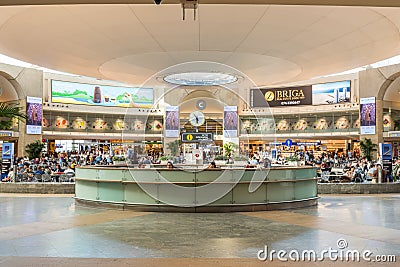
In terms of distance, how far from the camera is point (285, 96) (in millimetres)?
45406

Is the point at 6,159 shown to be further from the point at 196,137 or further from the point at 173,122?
the point at 173,122

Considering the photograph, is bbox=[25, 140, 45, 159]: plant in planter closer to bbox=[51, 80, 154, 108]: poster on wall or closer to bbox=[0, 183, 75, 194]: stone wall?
bbox=[51, 80, 154, 108]: poster on wall

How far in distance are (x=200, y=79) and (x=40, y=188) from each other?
7888mm

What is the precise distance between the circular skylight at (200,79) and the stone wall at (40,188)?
5769 millimetres

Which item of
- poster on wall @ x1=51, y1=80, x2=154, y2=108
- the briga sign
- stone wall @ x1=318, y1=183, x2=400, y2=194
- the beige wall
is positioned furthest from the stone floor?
the briga sign

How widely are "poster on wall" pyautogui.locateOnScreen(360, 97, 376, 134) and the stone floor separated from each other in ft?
84.8

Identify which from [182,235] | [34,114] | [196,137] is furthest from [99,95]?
[182,235]

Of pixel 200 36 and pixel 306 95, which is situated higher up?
pixel 306 95

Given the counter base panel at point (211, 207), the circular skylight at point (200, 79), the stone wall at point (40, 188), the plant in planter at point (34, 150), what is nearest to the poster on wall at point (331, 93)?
the circular skylight at point (200, 79)

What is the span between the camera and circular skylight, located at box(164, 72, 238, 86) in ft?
56.8

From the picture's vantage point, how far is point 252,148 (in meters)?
47.6

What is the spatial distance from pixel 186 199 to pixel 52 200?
5.20 m

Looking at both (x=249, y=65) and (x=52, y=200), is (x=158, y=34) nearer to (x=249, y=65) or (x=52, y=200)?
(x=249, y=65)

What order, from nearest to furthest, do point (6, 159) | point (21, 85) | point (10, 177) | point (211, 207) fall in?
1. point (211, 207)
2. point (10, 177)
3. point (6, 159)
4. point (21, 85)
